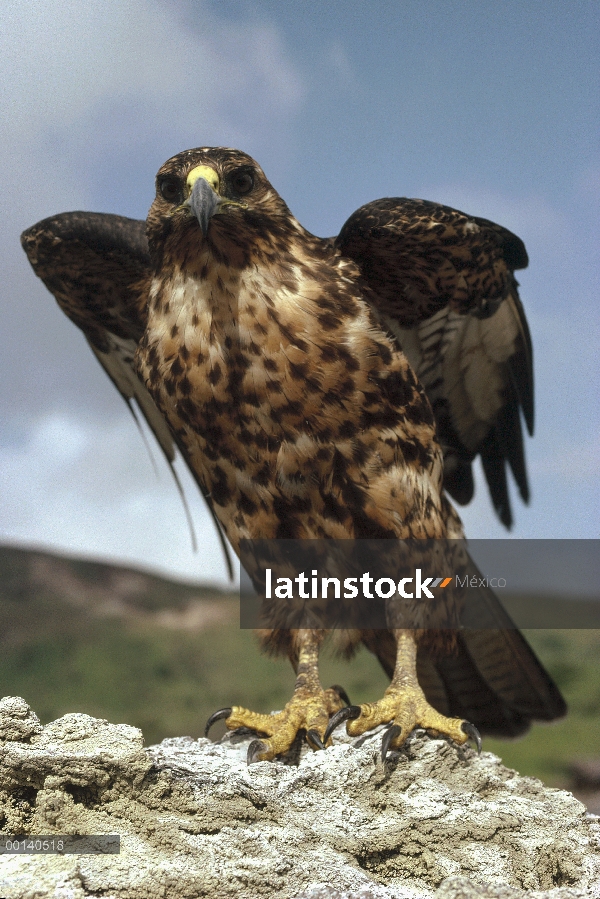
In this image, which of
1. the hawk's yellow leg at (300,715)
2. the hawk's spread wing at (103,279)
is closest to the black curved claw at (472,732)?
the hawk's yellow leg at (300,715)

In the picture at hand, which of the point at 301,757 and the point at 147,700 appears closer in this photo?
the point at 301,757

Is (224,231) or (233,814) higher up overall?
(224,231)

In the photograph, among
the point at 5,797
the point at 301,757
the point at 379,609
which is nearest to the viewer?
the point at 5,797

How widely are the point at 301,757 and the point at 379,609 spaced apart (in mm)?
703

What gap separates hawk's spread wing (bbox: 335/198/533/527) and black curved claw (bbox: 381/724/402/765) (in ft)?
5.09

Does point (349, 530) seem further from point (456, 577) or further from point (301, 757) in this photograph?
point (301, 757)

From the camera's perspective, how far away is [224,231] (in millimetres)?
2734

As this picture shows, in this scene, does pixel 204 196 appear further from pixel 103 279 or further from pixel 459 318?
pixel 459 318

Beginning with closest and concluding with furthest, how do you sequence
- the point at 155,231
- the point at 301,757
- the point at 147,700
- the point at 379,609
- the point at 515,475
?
the point at 301,757
the point at 155,231
the point at 379,609
the point at 515,475
the point at 147,700

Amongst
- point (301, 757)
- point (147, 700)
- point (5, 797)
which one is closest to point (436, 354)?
point (301, 757)

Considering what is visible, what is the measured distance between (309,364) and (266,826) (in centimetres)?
156

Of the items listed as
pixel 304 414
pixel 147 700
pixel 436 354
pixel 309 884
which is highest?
pixel 436 354

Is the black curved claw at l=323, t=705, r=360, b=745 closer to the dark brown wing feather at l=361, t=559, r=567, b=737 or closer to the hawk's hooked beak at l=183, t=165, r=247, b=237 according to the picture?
the dark brown wing feather at l=361, t=559, r=567, b=737

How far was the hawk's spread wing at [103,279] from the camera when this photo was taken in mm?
3416
